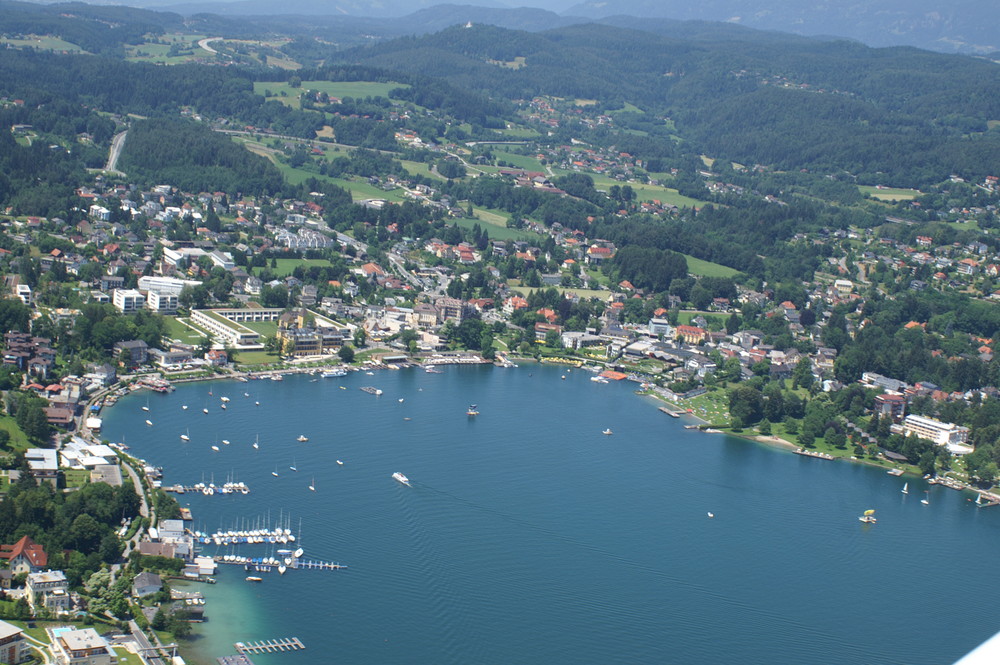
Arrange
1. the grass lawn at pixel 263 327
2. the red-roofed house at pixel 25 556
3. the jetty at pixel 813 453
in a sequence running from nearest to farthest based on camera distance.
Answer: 1. the red-roofed house at pixel 25 556
2. the jetty at pixel 813 453
3. the grass lawn at pixel 263 327

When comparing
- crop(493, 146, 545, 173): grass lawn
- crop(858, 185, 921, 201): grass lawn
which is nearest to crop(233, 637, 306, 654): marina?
crop(493, 146, 545, 173): grass lawn

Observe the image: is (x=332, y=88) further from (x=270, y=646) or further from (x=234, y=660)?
(x=234, y=660)

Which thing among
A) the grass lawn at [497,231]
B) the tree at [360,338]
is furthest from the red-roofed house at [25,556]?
the grass lawn at [497,231]

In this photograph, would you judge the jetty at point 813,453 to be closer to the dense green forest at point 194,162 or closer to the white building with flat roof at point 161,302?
the white building with flat roof at point 161,302

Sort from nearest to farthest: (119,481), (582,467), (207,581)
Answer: (207,581) < (119,481) < (582,467)

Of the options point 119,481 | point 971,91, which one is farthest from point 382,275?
point 971,91

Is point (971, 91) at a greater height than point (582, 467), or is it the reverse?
point (971, 91)

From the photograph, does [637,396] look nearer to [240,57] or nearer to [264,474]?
[264,474]
